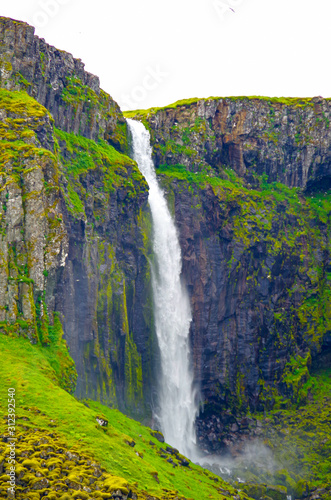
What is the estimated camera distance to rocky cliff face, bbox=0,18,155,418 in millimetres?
46188

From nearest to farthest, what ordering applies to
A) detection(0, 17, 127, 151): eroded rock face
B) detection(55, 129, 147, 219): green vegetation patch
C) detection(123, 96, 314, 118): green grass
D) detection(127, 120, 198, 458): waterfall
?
detection(0, 17, 127, 151): eroded rock face < detection(55, 129, 147, 219): green vegetation patch < detection(127, 120, 198, 458): waterfall < detection(123, 96, 314, 118): green grass

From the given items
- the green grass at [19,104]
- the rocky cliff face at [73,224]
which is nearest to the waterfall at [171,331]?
the rocky cliff face at [73,224]

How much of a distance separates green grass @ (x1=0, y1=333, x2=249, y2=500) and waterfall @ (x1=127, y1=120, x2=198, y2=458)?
23.9 m

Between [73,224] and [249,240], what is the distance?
1533 inches

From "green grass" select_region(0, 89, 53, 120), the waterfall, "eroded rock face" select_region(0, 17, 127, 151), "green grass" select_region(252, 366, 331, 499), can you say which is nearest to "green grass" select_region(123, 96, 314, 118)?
"eroded rock face" select_region(0, 17, 127, 151)

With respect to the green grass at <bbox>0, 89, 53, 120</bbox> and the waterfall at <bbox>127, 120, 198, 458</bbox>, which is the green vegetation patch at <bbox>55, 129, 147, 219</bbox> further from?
the green grass at <bbox>0, 89, 53, 120</bbox>

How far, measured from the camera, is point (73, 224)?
194 ft

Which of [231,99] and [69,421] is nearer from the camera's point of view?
[69,421]

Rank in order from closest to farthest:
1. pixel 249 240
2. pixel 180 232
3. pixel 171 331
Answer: pixel 171 331 < pixel 180 232 < pixel 249 240

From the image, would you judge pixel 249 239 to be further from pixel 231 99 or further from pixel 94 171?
pixel 94 171

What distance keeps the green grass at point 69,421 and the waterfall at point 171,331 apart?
2392cm

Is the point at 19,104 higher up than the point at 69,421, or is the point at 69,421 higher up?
the point at 19,104

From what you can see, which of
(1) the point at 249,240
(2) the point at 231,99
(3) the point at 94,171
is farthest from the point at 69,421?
(2) the point at 231,99

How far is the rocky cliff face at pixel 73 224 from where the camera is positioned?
46.2 metres
